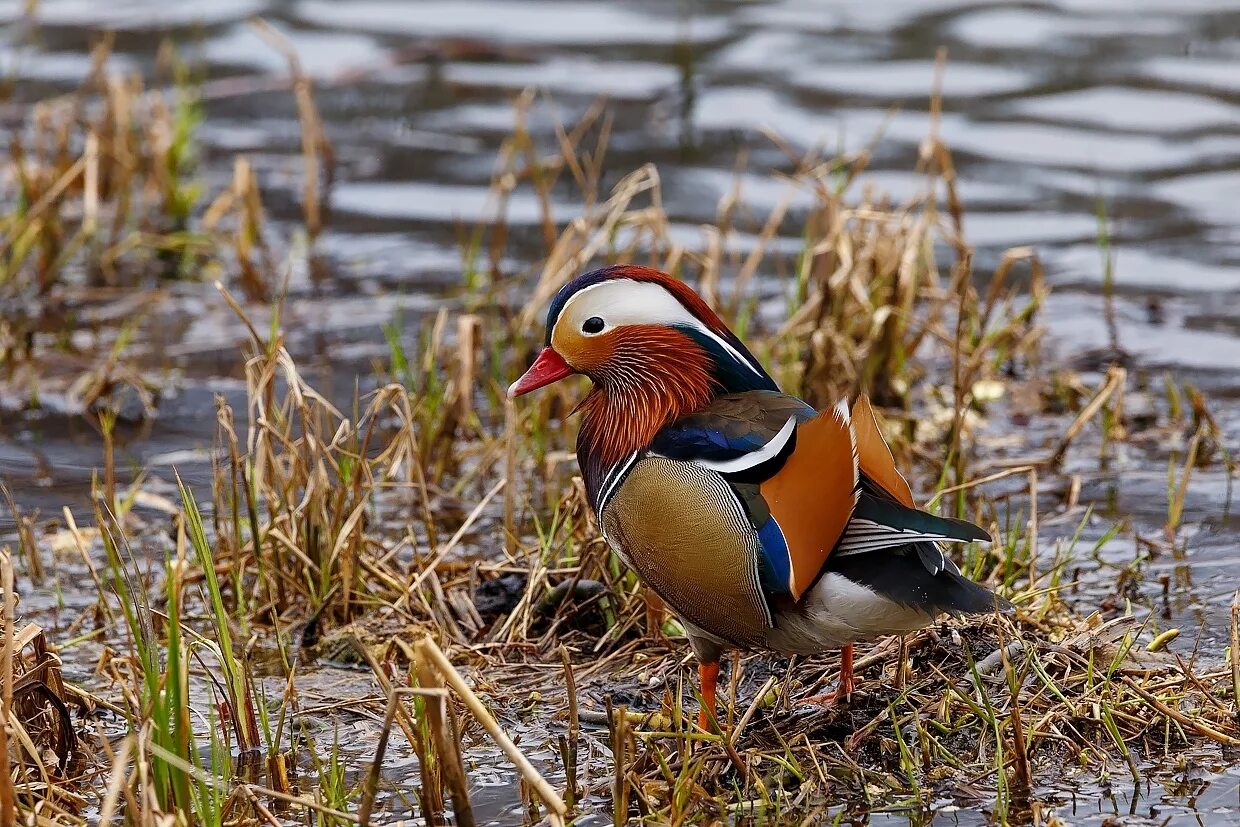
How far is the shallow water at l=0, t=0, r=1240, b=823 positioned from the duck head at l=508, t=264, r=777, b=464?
2.15 meters

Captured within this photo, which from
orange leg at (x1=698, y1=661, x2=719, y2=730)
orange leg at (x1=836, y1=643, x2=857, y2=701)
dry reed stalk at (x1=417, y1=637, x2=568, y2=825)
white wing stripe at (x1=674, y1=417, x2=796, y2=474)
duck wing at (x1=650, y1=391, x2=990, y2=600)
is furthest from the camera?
orange leg at (x1=836, y1=643, x2=857, y2=701)

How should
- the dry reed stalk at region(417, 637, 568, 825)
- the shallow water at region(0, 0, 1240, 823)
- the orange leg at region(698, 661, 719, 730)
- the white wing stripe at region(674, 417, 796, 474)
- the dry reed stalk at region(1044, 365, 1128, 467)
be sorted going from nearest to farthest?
the dry reed stalk at region(417, 637, 568, 825) < the white wing stripe at region(674, 417, 796, 474) < the orange leg at region(698, 661, 719, 730) < the dry reed stalk at region(1044, 365, 1128, 467) < the shallow water at region(0, 0, 1240, 823)

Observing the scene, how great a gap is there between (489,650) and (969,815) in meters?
1.40

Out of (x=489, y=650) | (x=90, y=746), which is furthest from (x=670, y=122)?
(x=90, y=746)

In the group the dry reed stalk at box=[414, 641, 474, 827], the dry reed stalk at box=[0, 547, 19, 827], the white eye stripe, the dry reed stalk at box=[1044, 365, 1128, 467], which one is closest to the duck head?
the white eye stripe

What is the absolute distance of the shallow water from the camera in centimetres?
692

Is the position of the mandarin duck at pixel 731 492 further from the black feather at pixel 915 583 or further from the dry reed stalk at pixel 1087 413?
the dry reed stalk at pixel 1087 413

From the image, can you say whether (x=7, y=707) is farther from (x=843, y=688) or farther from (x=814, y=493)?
(x=843, y=688)

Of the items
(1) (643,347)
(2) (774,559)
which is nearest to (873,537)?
(2) (774,559)

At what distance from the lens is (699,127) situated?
9.45 metres

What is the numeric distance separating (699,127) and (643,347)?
19.3 feet

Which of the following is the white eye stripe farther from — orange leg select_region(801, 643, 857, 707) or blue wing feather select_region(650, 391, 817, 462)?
orange leg select_region(801, 643, 857, 707)

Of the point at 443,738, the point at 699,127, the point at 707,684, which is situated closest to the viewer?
the point at 443,738

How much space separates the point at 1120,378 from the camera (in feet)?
17.9
